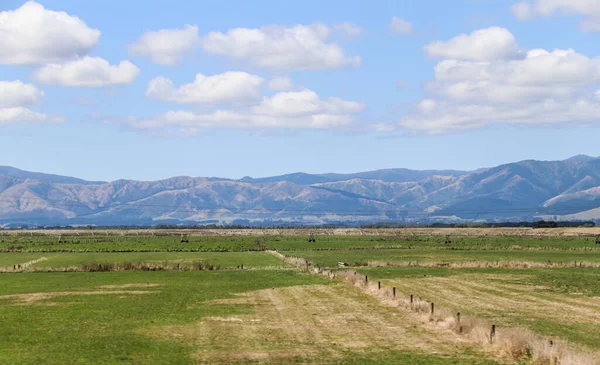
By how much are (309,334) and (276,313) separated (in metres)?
8.29

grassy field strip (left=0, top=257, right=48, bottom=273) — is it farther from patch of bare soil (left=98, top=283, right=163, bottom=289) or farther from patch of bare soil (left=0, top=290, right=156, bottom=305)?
patch of bare soil (left=0, top=290, right=156, bottom=305)

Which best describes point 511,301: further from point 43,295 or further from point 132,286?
point 43,295

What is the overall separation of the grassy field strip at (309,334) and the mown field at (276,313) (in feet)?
0.19

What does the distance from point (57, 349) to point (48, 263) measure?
66.7 metres

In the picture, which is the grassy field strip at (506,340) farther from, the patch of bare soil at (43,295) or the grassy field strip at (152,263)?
the grassy field strip at (152,263)

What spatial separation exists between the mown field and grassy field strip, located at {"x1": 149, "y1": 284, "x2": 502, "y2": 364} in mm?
58

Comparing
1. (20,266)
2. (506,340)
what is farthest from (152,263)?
(506,340)

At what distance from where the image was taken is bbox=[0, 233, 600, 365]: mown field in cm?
3172

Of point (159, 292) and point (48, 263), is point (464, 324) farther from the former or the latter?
point (48, 263)

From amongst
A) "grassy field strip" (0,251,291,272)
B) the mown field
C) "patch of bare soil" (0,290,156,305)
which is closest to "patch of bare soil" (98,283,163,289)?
the mown field

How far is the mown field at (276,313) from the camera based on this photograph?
1249 inches

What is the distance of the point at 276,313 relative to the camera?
44812 millimetres

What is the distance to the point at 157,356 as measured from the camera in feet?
103

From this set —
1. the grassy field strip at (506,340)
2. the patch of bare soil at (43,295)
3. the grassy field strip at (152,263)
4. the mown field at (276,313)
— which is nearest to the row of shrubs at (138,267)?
the grassy field strip at (152,263)
